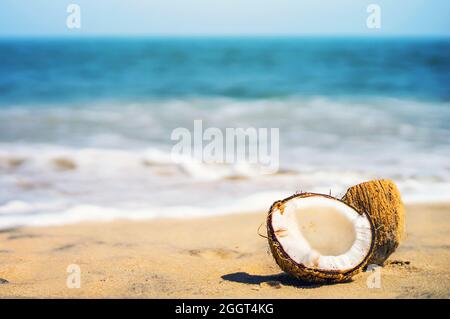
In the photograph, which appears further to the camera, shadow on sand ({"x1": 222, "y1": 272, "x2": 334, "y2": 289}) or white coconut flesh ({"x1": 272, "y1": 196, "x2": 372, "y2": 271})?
shadow on sand ({"x1": 222, "y1": 272, "x2": 334, "y2": 289})

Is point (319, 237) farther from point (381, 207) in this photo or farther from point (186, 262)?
point (186, 262)

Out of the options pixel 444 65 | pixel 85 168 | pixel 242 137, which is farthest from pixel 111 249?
pixel 444 65

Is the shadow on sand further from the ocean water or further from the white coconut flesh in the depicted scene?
the ocean water

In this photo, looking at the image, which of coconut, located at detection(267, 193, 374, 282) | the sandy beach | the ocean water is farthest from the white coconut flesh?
the ocean water

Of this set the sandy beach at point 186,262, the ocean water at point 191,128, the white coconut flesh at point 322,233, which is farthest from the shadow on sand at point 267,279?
the ocean water at point 191,128

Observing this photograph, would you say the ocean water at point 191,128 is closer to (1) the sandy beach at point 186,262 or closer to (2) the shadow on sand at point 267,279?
(1) the sandy beach at point 186,262

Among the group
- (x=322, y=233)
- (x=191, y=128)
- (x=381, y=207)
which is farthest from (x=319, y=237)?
(x=191, y=128)
